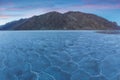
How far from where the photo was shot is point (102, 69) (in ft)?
78.7

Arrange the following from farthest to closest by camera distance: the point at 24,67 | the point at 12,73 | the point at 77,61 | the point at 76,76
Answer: the point at 77,61, the point at 24,67, the point at 12,73, the point at 76,76

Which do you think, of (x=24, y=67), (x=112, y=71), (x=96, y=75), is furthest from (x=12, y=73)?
(x=112, y=71)

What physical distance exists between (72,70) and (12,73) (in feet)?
19.6

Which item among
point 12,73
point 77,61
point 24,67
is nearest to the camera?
point 12,73

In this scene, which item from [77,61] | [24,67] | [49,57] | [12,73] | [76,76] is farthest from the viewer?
[49,57]

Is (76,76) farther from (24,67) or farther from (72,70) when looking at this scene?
(24,67)

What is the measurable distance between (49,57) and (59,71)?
7.23 metres

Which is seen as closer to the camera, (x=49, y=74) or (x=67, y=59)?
(x=49, y=74)

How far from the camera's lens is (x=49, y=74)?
22.5 meters

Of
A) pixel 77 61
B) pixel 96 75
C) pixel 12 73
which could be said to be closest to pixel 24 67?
pixel 12 73

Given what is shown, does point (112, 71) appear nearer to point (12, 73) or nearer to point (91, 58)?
point (91, 58)

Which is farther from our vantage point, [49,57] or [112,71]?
[49,57]

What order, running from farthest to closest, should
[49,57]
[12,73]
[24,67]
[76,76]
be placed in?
[49,57] → [24,67] → [12,73] → [76,76]

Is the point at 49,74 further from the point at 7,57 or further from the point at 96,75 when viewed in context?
the point at 7,57
